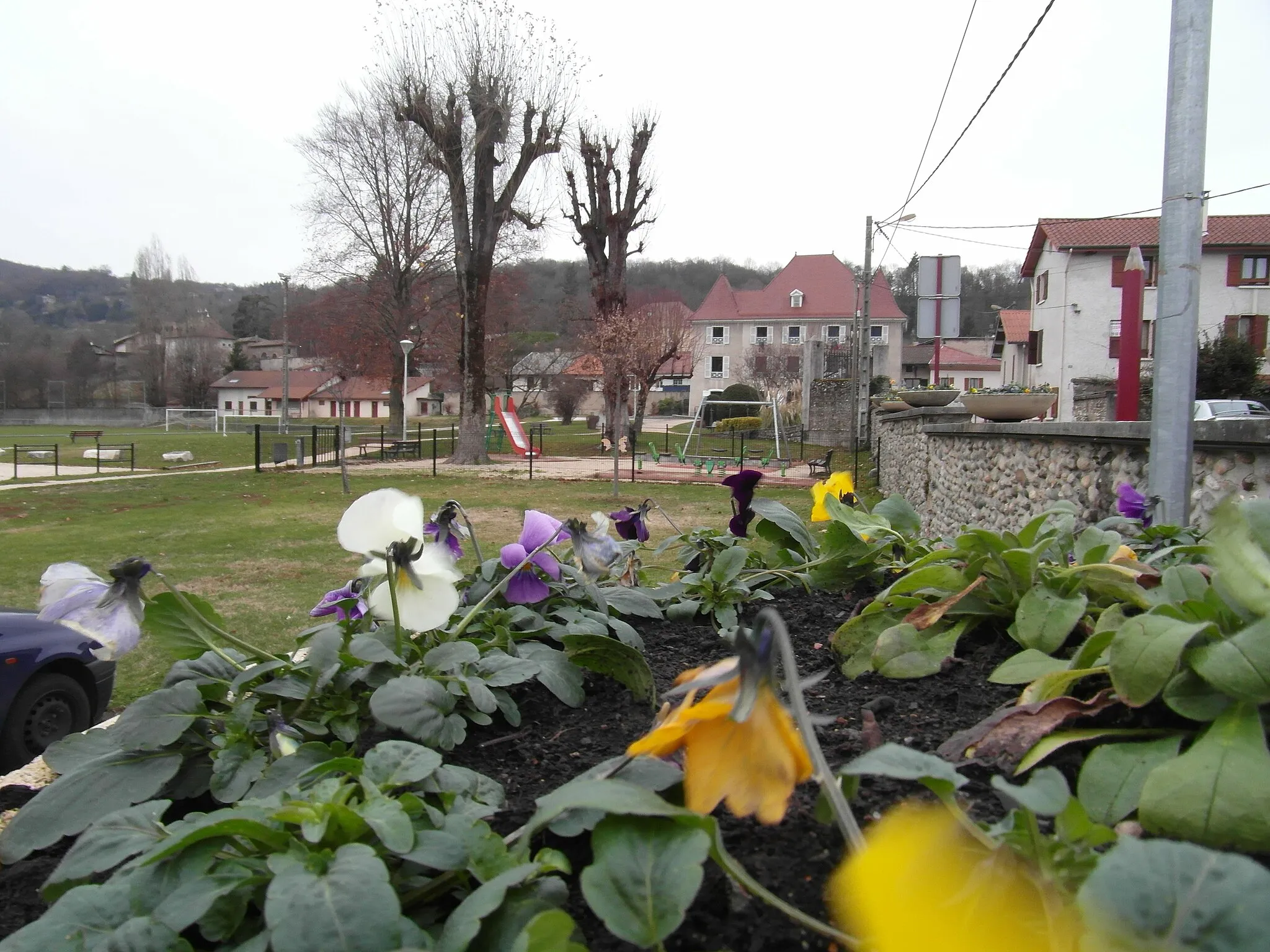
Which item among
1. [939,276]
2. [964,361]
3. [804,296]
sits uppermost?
[804,296]

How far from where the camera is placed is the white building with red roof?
5206 cm

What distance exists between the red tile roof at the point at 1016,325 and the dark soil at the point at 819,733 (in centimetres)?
4484

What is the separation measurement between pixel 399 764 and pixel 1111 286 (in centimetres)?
3391

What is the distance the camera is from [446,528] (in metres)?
1.30

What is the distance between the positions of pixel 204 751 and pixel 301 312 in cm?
4243

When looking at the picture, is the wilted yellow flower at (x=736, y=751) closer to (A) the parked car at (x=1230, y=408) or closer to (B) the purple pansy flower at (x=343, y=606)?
(B) the purple pansy flower at (x=343, y=606)

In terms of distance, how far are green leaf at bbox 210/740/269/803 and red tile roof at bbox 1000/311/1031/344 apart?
149 ft

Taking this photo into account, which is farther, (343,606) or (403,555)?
(343,606)

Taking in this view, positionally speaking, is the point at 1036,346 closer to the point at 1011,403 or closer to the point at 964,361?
A: the point at 1011,403

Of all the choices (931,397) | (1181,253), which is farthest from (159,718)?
(931,397)

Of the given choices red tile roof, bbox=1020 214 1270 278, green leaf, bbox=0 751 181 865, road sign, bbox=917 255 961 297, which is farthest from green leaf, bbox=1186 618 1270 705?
red tile roof, bbox=1020 214 1270 278

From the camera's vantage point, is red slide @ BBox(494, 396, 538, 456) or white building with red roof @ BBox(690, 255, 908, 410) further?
white building with red roof @ BBox(690, 255, 908, 410)

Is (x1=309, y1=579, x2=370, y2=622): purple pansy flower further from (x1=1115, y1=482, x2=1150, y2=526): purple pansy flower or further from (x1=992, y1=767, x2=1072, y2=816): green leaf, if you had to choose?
(x1=1115, y1=482, x2=1150, y2=526): purple pansy flower

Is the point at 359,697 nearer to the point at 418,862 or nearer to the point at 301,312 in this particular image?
the point at 418,862
